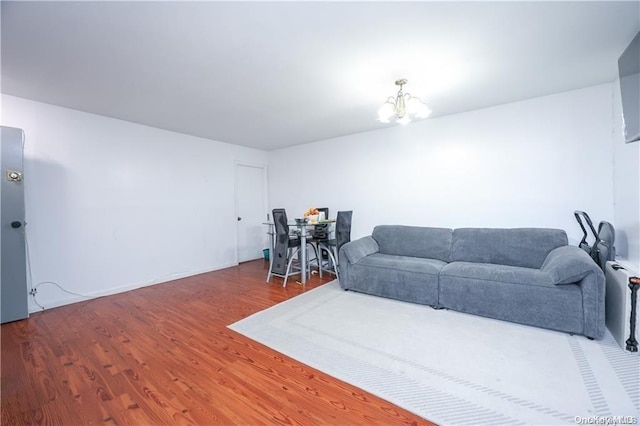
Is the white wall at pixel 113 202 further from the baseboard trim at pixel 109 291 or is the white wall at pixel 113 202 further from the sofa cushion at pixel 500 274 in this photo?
the sofa cushion at pixel 500 274

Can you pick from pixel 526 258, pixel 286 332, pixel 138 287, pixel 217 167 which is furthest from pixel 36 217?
pixel 526 258

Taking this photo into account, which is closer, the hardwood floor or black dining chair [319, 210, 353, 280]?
the hardwood floor

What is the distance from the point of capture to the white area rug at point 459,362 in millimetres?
1510

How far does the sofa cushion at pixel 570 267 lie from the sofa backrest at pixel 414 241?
1174mm

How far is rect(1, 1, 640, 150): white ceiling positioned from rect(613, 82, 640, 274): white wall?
2.16 feet

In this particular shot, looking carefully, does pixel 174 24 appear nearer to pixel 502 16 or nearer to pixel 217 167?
pixel 502 16

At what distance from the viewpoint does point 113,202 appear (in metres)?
3.66

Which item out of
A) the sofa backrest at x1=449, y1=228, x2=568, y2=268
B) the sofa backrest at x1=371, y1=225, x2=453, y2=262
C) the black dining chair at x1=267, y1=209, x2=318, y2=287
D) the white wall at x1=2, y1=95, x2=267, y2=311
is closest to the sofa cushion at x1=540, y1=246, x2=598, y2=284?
the sofa backrest at x1=449, y1=228, x2=568, y2=268

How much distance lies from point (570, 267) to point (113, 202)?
17.3 ft

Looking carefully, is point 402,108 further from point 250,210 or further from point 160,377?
point 250,210

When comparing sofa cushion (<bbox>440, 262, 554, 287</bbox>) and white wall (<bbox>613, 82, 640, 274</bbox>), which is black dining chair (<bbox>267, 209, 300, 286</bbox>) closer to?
sofa cushion (<bbox>440, 262, 554, 287</bbox>)

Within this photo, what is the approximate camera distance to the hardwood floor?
151 centimetres

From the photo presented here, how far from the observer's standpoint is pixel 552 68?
2.48m

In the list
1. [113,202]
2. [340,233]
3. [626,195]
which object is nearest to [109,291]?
[113,202]
